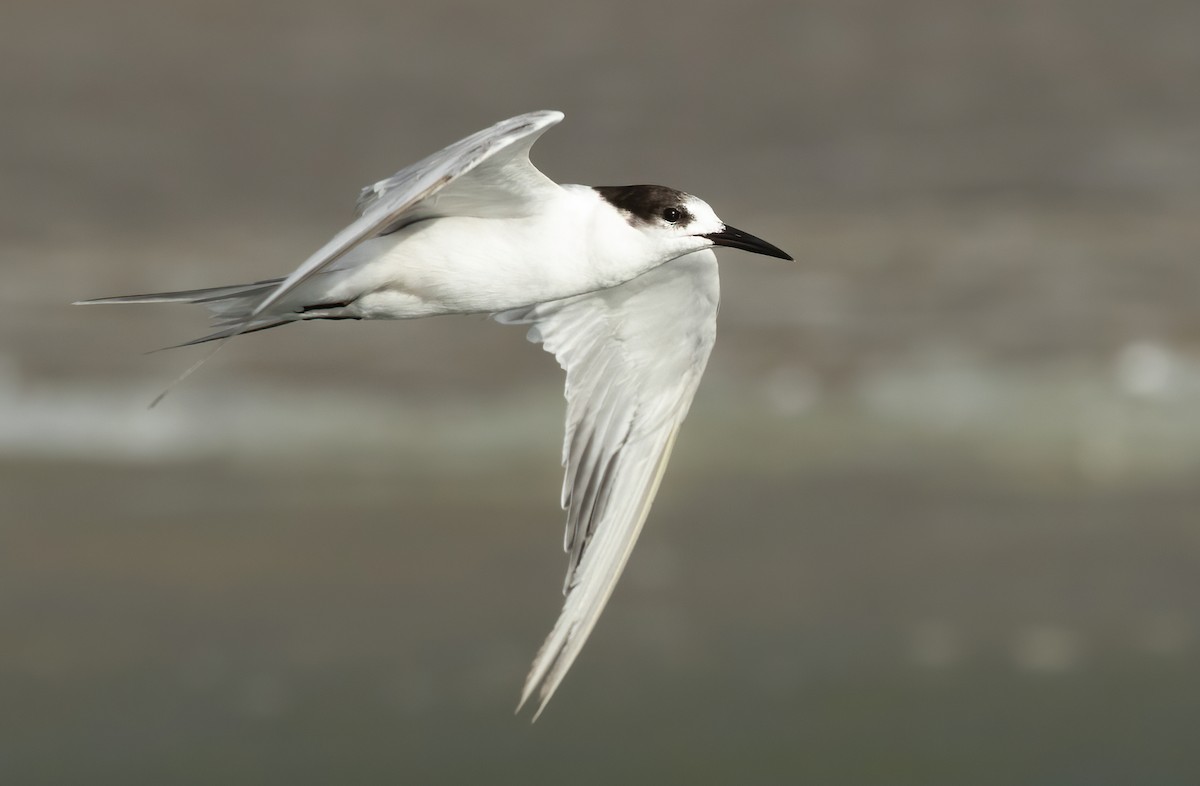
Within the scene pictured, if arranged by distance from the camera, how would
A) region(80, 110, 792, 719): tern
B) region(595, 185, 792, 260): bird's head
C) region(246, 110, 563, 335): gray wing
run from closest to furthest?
region(246, 110, 563, 335): gray wing < region(80, 110, 792, 719): tern < region(595, 185, 792, 260): bird's head

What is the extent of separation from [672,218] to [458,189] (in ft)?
2.69

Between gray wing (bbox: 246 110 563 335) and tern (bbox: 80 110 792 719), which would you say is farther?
tern (bbox: 80 110 792 719)

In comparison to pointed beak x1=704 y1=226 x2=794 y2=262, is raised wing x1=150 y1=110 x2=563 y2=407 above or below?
above

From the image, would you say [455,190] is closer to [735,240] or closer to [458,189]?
[458,189]

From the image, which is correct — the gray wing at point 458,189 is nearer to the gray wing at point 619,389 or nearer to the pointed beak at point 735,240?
the pointed beak at point 735,240

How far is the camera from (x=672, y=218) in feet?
19.3

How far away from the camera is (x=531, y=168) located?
568cm

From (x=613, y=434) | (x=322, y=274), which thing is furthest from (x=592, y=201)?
(x=613, y=434)

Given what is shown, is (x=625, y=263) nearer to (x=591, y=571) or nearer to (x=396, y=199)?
(x=396, y=199)

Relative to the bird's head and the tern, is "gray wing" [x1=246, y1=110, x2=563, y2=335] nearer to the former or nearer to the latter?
the tern

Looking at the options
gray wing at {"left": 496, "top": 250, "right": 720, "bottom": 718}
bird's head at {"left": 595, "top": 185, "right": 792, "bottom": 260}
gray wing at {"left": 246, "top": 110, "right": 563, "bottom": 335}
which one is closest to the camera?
gray wing at {"left": 246, "top": 110, "right": 563, "bottom": 335}

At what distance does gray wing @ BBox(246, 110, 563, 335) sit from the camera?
462 cm

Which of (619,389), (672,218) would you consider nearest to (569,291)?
(672,218)

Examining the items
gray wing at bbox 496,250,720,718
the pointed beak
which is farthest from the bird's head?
gray wing at bbox 496,250,720,718
